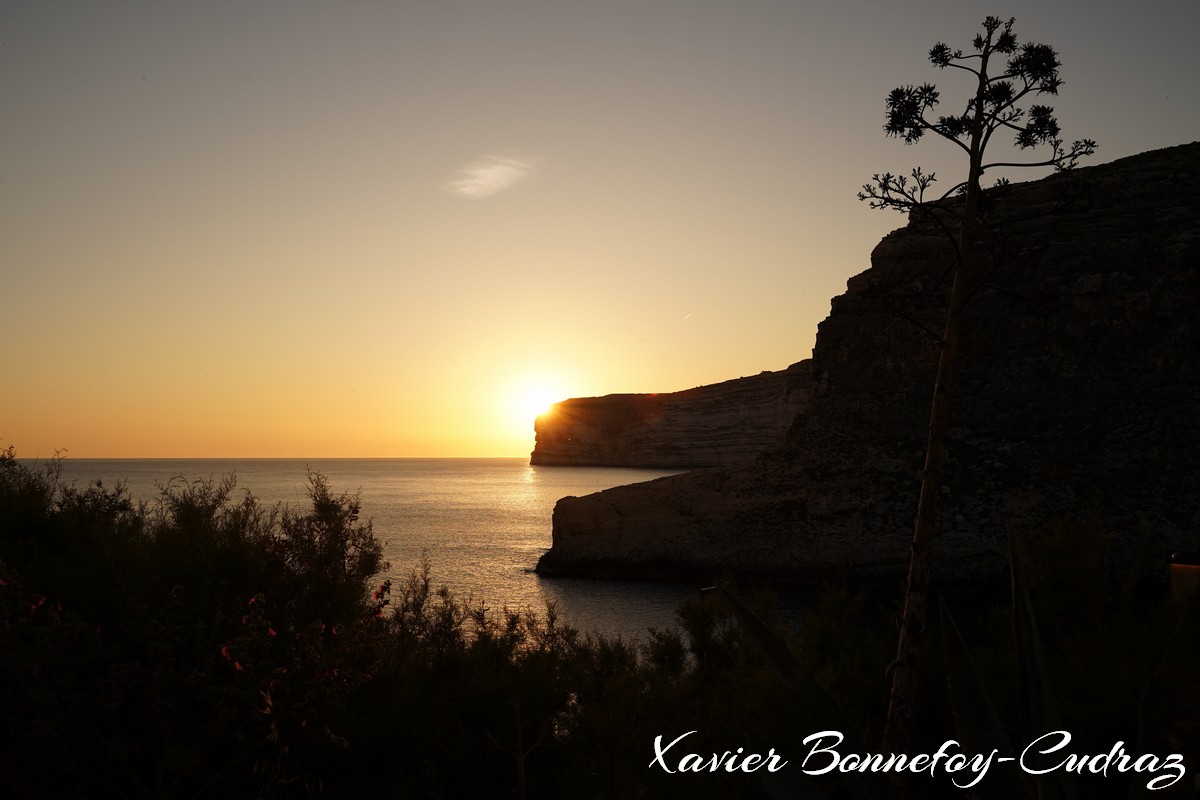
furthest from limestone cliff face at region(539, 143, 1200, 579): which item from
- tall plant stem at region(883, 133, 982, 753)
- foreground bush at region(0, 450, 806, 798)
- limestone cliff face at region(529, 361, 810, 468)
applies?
limestone cliff face at region(529, 361, 810, 468)

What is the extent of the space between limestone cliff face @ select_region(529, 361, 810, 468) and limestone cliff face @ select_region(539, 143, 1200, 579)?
4415 centimetres

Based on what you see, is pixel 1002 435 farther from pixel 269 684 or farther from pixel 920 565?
pixel 269 684

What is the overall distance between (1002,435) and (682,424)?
97.2 m

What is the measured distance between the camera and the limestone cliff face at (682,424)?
108 meters

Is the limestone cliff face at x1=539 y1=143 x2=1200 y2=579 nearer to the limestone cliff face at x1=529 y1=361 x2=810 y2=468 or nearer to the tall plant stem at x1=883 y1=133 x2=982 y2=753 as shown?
the tall plant stem at x1=883 y1=133 x2=982 y2=753

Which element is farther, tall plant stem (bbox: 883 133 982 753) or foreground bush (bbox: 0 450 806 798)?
tall plant stem (bbox: 883 133 982 753)

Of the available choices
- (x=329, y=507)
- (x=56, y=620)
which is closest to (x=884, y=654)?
(x=329, y=507)

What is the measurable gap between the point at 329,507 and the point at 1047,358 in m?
31.5

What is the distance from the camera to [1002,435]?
31.0 metres

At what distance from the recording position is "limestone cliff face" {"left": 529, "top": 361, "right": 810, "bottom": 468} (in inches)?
4240

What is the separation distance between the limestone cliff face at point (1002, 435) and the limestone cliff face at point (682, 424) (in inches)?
1738

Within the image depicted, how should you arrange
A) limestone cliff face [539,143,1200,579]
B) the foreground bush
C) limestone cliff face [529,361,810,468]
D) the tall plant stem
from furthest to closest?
limestone cliff face [529,361,810,468] < limestone cliff face [539,143,1200,579] < the tall plant stem < the foreground bush

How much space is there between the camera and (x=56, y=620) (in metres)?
4.79

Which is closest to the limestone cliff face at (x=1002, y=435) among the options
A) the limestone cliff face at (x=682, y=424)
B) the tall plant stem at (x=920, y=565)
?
the tall plant stem at (x=920, y=565)
